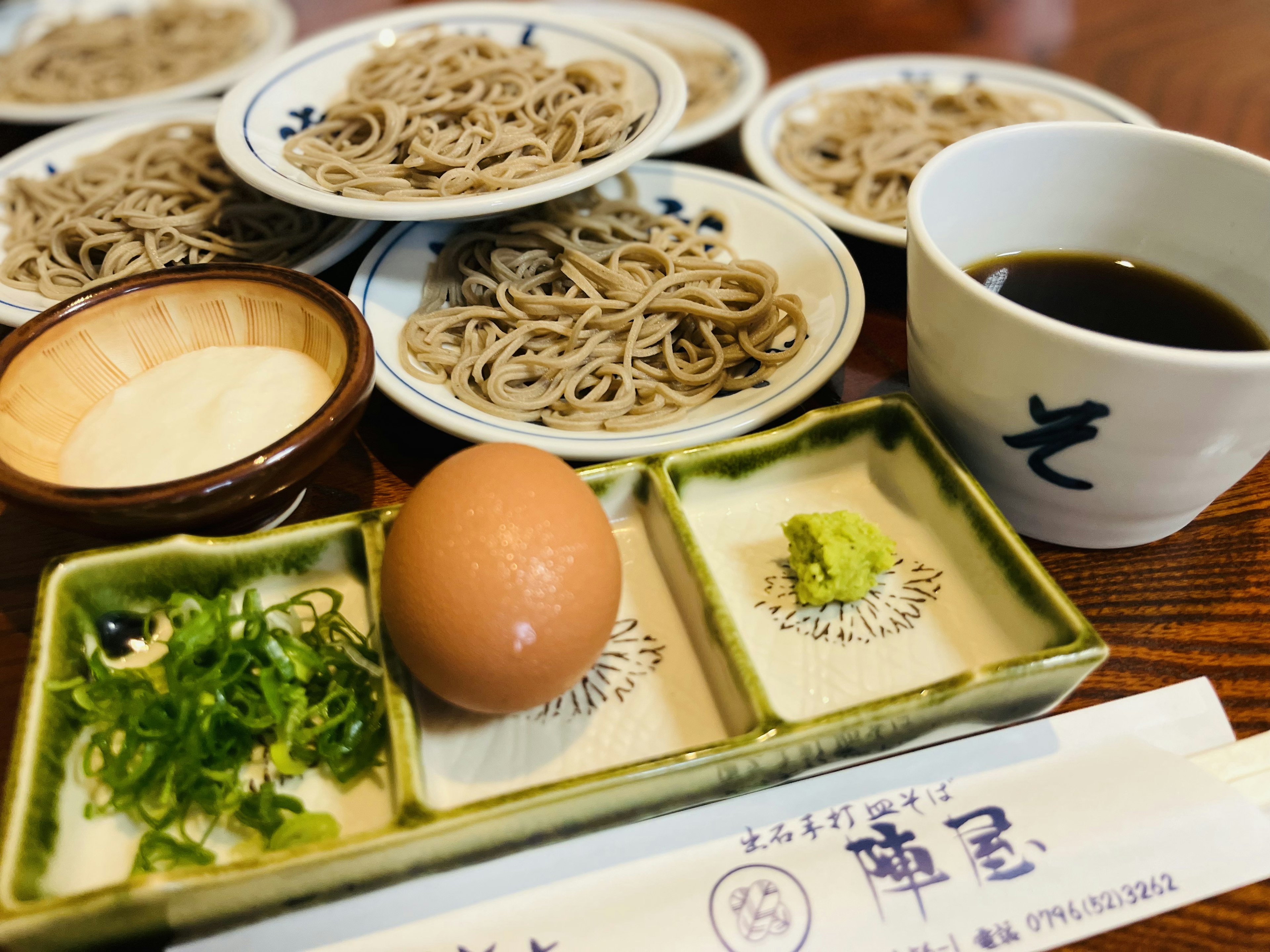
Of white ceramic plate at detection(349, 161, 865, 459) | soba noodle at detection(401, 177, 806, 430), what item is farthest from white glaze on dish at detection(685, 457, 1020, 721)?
soba noodle at detection(401, 177, 806, 430)

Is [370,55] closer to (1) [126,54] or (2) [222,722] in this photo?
(1) [126,54]

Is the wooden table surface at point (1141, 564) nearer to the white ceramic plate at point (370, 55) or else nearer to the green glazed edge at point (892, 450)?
the green glazed edge at point (892, 450)

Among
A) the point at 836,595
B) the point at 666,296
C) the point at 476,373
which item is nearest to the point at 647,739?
the point at 836,595

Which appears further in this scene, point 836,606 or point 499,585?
point 836,606

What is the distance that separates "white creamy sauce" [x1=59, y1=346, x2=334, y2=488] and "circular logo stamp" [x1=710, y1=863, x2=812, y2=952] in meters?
0.84

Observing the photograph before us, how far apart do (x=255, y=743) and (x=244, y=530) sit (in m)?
0.33

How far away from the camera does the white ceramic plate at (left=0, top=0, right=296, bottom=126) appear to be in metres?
2.12

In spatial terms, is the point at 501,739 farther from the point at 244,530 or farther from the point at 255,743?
the point at 244,530

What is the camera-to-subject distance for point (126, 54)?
→ 257 cm

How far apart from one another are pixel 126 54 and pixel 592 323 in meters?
2.19

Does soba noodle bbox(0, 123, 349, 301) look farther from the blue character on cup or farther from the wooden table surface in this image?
the blue character on cup

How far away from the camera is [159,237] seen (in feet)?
5.30

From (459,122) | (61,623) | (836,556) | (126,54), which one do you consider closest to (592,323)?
(459,122)

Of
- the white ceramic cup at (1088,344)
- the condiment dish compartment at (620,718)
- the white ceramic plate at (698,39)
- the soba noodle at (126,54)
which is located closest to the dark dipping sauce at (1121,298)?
the white ceramic cup at (1088,344)
